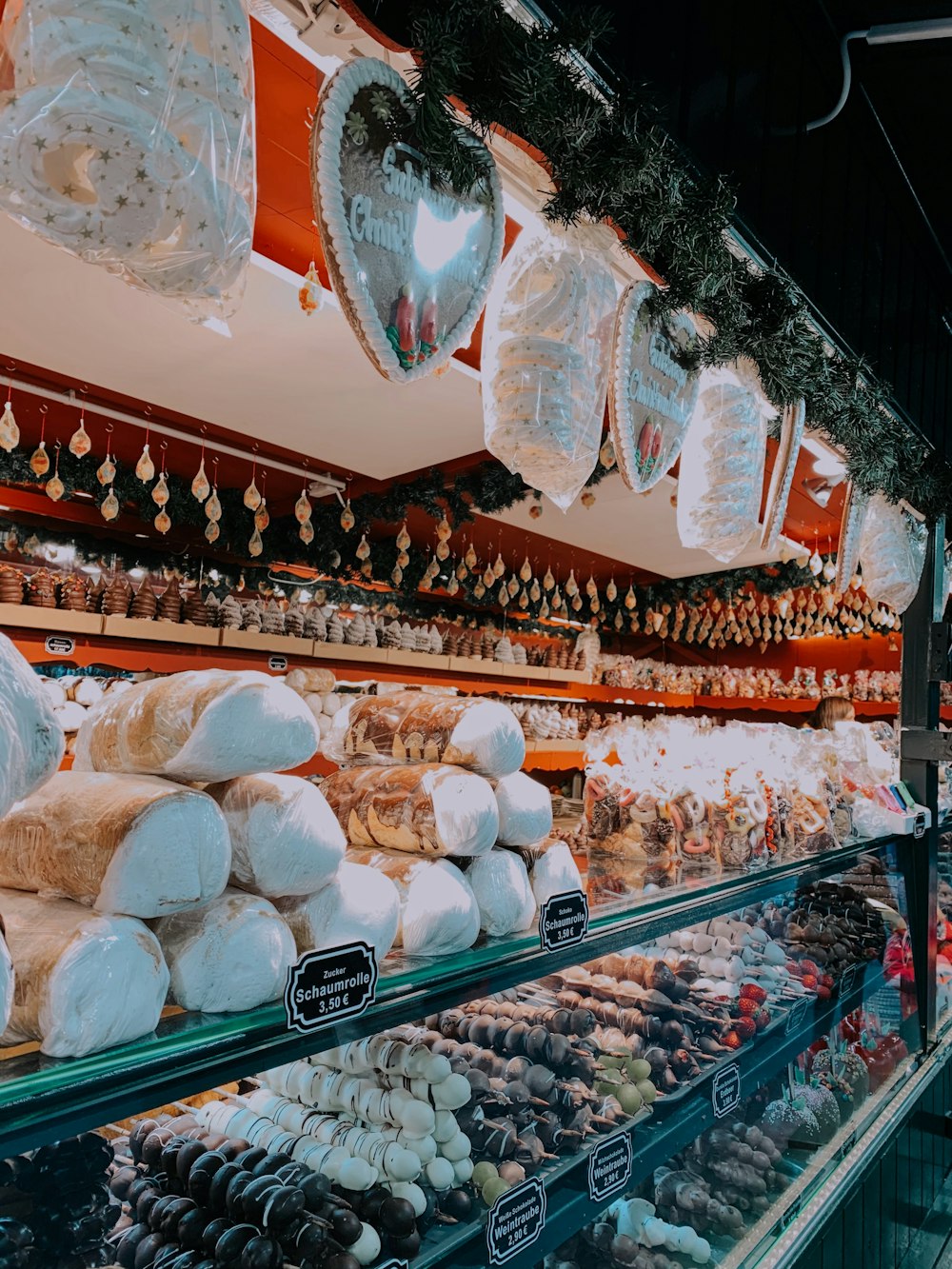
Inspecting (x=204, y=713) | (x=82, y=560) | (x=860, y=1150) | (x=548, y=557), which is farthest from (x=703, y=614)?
(x=204, y=713)

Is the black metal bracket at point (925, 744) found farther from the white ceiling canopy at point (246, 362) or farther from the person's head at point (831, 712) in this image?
the person's head at point (831, 712)

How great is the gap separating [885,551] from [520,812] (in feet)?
6.48

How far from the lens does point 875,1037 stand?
2.74m

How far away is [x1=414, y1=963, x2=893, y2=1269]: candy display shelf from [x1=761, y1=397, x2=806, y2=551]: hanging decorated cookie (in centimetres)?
113

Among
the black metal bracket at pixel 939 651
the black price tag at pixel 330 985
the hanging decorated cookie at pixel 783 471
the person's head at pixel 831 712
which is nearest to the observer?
the black price tag at pixel 330 985

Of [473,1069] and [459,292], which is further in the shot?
[473,1069]

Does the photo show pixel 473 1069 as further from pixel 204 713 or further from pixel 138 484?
pixel 138 484

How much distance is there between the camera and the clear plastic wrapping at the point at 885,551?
2.80 m

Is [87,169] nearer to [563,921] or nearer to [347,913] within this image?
[347,913]

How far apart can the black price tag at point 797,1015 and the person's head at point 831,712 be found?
5120 millimetres

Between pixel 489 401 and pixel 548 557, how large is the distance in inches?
196

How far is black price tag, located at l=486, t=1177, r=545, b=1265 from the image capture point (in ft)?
4.00

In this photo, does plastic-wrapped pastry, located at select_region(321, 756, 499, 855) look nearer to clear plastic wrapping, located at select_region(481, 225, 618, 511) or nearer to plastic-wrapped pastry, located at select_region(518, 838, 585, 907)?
plastic-wrapped pastry, located at select_region(518, 838, 585, 907)

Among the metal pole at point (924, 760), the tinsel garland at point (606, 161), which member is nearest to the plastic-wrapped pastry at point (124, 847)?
the tinsel garland at point (606, 161)
